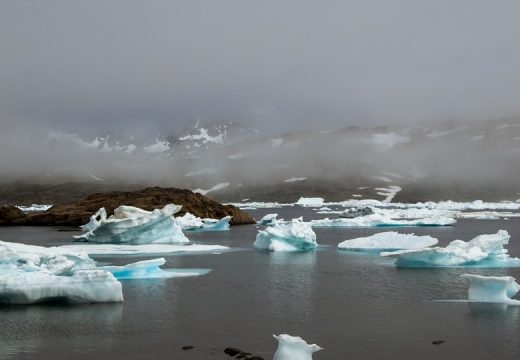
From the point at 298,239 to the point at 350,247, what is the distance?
290cm

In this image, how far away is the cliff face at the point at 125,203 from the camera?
5828cm

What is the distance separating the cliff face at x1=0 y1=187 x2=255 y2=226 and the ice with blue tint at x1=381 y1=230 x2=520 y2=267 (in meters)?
34.9

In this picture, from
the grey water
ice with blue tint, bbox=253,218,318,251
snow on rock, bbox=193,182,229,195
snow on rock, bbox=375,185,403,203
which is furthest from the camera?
snow on rock, bbox=193,182,229,195

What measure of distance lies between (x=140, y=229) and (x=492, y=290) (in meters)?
23.4

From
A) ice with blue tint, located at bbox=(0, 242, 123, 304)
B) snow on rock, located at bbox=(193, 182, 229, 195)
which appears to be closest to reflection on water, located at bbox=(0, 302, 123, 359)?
ice with blue tint, located at bbox=(0, 242, 123, 304)

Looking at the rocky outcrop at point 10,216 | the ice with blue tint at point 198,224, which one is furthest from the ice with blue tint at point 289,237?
the rocky outcrop at point 10,216

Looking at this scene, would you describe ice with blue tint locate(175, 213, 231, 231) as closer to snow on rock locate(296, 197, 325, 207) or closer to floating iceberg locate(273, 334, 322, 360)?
floating iceberg locate(273, 334, 322, 360)

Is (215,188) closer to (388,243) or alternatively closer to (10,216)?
(10,216)

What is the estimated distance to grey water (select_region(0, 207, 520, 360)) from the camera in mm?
12977

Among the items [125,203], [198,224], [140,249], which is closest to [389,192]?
[125,203]

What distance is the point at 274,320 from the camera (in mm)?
15789

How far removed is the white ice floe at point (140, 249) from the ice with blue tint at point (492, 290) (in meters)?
17.7

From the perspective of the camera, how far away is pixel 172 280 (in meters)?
21.9

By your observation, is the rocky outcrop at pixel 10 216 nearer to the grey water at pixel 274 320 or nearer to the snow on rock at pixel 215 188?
the grey water at pixel 274 320
